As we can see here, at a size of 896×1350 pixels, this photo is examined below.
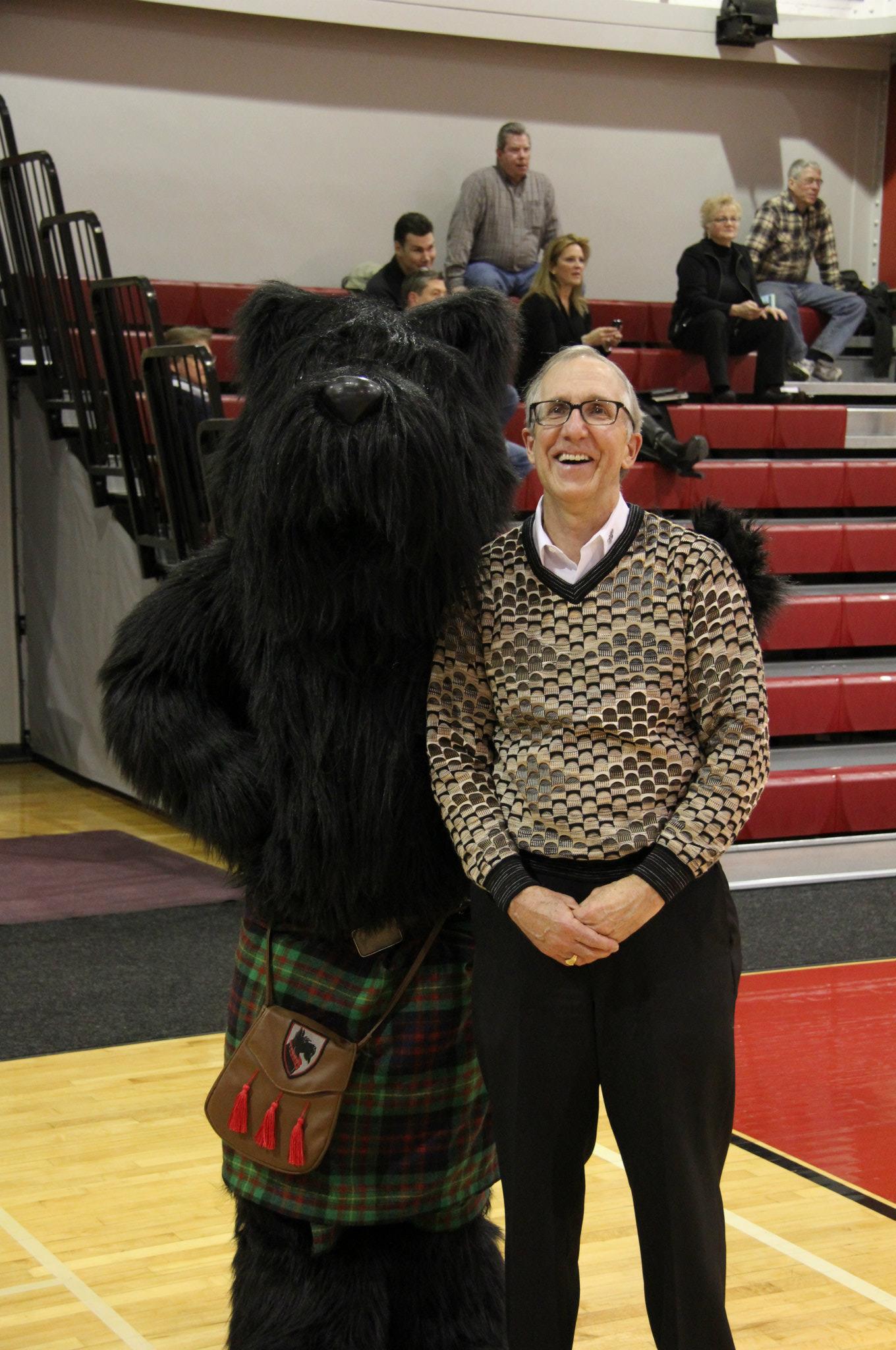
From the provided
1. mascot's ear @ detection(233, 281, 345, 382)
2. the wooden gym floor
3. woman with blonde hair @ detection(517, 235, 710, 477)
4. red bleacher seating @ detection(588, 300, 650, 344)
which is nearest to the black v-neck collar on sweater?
mascot's ear @ detection(233, 281, 345, 382)

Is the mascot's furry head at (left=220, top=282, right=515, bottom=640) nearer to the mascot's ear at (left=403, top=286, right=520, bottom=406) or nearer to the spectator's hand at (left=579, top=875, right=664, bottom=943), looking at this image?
the mascot's ear at (left=403, top=286, right=520, bottom=406)

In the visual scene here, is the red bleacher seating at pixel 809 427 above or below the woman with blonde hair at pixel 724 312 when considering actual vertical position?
below

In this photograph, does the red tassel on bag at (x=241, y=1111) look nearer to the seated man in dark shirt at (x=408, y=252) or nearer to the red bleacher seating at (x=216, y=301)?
the seated man in dark shirt at (x=408, y=252)

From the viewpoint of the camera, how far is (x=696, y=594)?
1613mm

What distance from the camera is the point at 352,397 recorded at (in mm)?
1590

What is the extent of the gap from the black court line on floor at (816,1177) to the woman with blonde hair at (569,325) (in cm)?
336

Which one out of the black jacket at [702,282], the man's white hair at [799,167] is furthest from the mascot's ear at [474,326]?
the man's white hair at [799,167]

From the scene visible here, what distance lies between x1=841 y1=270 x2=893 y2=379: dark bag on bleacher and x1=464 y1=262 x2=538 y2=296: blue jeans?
201 centimetres

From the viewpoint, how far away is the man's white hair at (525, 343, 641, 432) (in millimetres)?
1703

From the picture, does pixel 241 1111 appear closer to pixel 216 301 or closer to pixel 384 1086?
pixel 384 1086

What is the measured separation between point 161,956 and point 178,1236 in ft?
4.96

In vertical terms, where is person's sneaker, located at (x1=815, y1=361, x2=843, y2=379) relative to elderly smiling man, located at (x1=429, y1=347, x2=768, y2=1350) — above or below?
below

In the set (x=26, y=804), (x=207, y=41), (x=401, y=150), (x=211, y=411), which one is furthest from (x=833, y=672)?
(x=207, y=41)

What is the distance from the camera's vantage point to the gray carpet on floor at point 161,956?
138 inches
